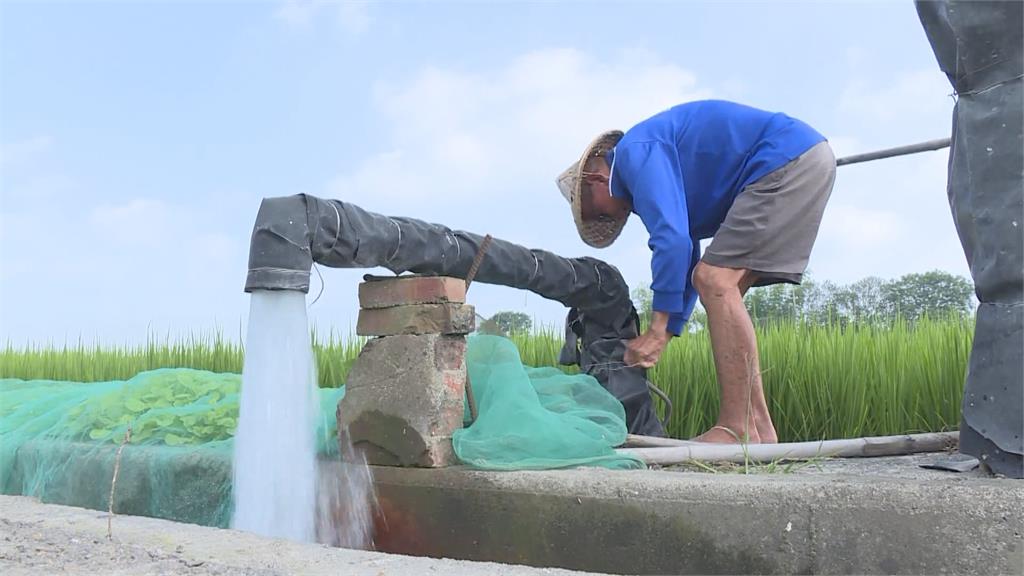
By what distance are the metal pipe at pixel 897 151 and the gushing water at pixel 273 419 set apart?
2.67 m

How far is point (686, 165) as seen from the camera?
3479 millimetres

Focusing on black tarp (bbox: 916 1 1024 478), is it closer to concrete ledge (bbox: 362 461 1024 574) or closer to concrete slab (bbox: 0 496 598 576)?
concrete ledge (bbox: 362 461 1024 574)

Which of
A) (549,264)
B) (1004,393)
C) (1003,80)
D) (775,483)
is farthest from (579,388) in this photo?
(1003,80)

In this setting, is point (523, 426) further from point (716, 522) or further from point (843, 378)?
point (843, 378)

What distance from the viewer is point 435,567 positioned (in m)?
2.07

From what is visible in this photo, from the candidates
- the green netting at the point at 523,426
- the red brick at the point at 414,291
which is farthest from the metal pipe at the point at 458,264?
the green netting at the point at 523,426

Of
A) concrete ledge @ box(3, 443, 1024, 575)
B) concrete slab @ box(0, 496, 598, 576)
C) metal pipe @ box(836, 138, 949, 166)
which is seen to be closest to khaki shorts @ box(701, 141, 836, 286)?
metal pipe @ box(836, 138, 949, 166)

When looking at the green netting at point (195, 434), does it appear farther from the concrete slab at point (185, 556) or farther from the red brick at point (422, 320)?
the concrete slab at point (185, 556)

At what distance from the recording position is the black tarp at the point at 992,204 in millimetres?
2227

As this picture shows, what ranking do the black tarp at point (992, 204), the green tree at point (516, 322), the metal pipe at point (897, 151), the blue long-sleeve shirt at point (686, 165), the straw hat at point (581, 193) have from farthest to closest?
the green tree at point (516, 322) → the straw hat at point (581, 193) → the metal pipe at point (897, 151) → the blue long-sleeve shirt at point (686, 165) → the black tarp at point (992, 204)

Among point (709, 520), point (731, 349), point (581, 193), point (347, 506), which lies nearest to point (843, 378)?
point (731, 349)

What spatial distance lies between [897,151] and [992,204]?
5.37 ft

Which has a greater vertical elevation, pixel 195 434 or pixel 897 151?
pixel 897 151

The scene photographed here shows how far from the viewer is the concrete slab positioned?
6.63 ft
